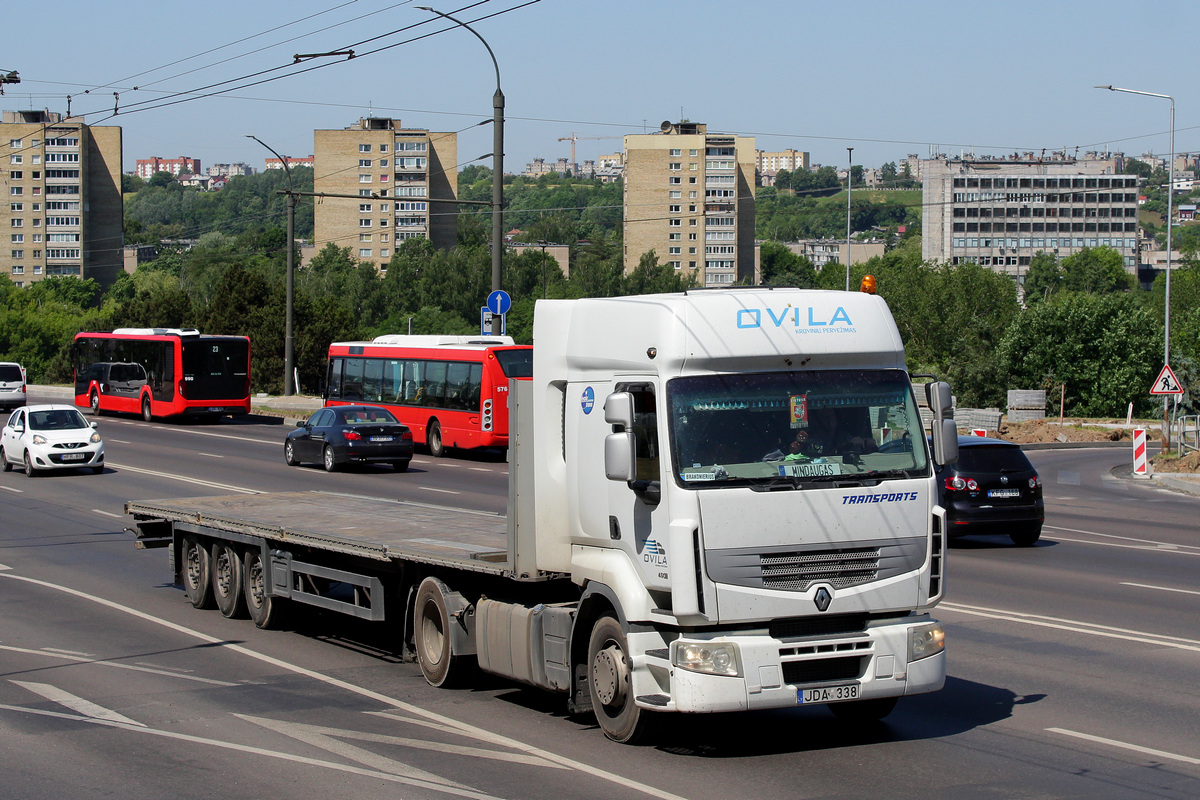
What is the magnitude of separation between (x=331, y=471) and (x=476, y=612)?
21196mm

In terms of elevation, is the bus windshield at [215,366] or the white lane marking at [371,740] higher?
the bus windshield at [215,366]

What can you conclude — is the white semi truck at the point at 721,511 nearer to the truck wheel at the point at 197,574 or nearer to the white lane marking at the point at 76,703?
the white lane marking at the point at 76,703

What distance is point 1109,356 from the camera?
66.5m

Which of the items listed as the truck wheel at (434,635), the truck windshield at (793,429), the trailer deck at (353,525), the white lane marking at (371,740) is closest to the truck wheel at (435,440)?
the trailer deck at (353,525)

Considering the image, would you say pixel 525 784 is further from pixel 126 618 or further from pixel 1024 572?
pixel 1024 572

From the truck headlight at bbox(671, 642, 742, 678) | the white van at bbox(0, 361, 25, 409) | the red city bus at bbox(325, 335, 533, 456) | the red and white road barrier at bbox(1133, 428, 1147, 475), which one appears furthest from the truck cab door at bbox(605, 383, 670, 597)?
the white van at bbox(0, 361, 25, 409)

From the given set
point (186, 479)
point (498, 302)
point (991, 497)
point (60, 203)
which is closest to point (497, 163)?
point (498, 302)

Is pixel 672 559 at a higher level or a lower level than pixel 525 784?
higher

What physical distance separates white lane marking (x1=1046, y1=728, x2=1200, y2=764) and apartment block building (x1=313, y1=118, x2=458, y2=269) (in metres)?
173

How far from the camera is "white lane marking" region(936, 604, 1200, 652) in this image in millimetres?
11016

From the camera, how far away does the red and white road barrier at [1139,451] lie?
104 feet

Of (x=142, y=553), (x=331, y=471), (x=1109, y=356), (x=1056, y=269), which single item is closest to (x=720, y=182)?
(x=1056, y=269)

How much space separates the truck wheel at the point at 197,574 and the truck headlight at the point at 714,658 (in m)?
7.13

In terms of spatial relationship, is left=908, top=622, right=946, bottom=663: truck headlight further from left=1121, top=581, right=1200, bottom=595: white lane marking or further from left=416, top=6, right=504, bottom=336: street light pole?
left=416, top=6, right=504, bottom=336: street light pole
